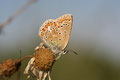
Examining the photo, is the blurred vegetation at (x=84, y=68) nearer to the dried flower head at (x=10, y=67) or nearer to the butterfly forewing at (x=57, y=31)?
the butterfly forewing at (x=57, y=31)

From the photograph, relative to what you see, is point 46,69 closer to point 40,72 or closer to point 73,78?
point 40,72

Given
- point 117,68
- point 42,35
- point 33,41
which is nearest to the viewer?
point 42,35

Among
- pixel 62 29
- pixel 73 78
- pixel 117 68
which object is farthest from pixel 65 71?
pixel 62 29

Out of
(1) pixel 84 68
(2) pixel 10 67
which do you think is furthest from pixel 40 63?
(1) pixel 84 68

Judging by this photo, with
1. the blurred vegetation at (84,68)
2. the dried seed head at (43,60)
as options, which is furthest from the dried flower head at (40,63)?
the blurred vegetation at (84,68)

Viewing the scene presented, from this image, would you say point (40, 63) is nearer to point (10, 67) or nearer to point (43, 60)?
point (43, 60)

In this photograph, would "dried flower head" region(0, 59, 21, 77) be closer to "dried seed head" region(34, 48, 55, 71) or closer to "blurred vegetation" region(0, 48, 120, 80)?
"dried seed head" region(34, 48, 55, 71)
